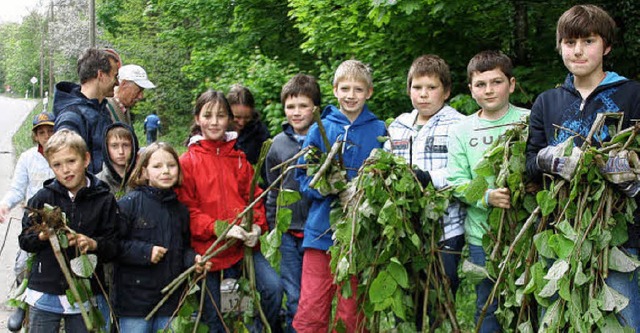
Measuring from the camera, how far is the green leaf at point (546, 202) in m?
3.35

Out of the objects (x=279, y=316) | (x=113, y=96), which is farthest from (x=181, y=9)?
(x=279, y=316)

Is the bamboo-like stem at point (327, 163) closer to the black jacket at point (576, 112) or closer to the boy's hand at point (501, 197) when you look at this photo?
the boy's hand at point (501, 197)

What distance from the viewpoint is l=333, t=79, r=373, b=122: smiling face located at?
14.5ft

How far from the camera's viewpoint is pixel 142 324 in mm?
4238

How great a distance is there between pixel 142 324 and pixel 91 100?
1.58 metres

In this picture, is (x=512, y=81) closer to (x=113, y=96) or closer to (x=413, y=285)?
(x=413, y=285)

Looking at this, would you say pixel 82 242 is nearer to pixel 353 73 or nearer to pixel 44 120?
pixel 353 73

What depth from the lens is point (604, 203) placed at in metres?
3.26

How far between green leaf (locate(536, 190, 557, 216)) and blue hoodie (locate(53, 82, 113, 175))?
8.70 ft

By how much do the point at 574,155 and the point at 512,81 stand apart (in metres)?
1.16

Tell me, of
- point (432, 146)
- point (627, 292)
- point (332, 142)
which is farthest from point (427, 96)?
point (627, 292)

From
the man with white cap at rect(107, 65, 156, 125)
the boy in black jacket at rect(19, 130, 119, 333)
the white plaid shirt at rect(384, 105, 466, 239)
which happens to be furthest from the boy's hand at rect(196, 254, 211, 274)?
the man with white cap at rect(107, 65, 156, 125)

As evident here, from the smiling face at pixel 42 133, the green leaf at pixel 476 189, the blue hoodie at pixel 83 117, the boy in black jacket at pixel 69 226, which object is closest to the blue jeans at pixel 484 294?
the green leaf at pixel 476 189

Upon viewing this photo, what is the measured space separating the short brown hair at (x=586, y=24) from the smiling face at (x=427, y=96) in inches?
36.9
